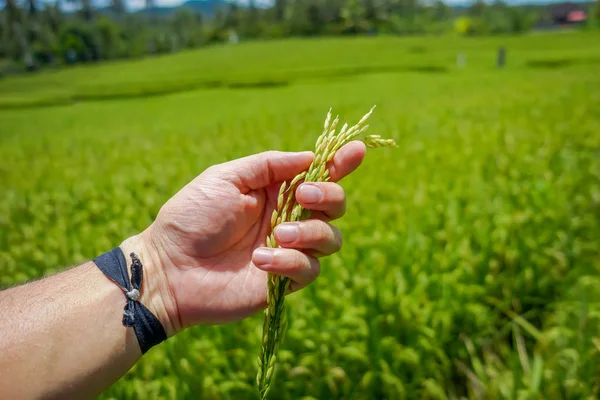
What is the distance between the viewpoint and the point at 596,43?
22.3m

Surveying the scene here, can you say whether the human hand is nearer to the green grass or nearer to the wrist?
the wrist

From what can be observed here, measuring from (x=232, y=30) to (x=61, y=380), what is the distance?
49788mm

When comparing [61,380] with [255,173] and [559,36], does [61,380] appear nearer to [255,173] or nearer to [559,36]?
[255,173]

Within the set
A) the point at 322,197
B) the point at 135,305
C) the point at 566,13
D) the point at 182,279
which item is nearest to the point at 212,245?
the point at 182,279

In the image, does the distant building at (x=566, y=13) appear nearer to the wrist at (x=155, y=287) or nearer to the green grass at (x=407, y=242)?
the green grass at (x=407, y=242)

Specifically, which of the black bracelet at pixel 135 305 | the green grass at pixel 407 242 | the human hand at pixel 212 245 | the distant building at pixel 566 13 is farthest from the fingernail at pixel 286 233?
the distant building at pixel 566 13

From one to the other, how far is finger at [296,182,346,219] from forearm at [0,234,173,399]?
0.65 m

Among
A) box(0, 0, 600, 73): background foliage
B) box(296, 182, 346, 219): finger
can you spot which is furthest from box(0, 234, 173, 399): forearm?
box(0, 0, 600, 73): background foliage

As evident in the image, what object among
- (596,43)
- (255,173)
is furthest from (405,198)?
(596,43)

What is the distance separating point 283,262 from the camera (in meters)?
1.28

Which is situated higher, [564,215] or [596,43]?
[596,43]

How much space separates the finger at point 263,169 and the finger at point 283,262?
0.28 meters

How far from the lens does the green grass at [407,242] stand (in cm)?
229

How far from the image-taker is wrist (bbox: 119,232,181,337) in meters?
1.54
